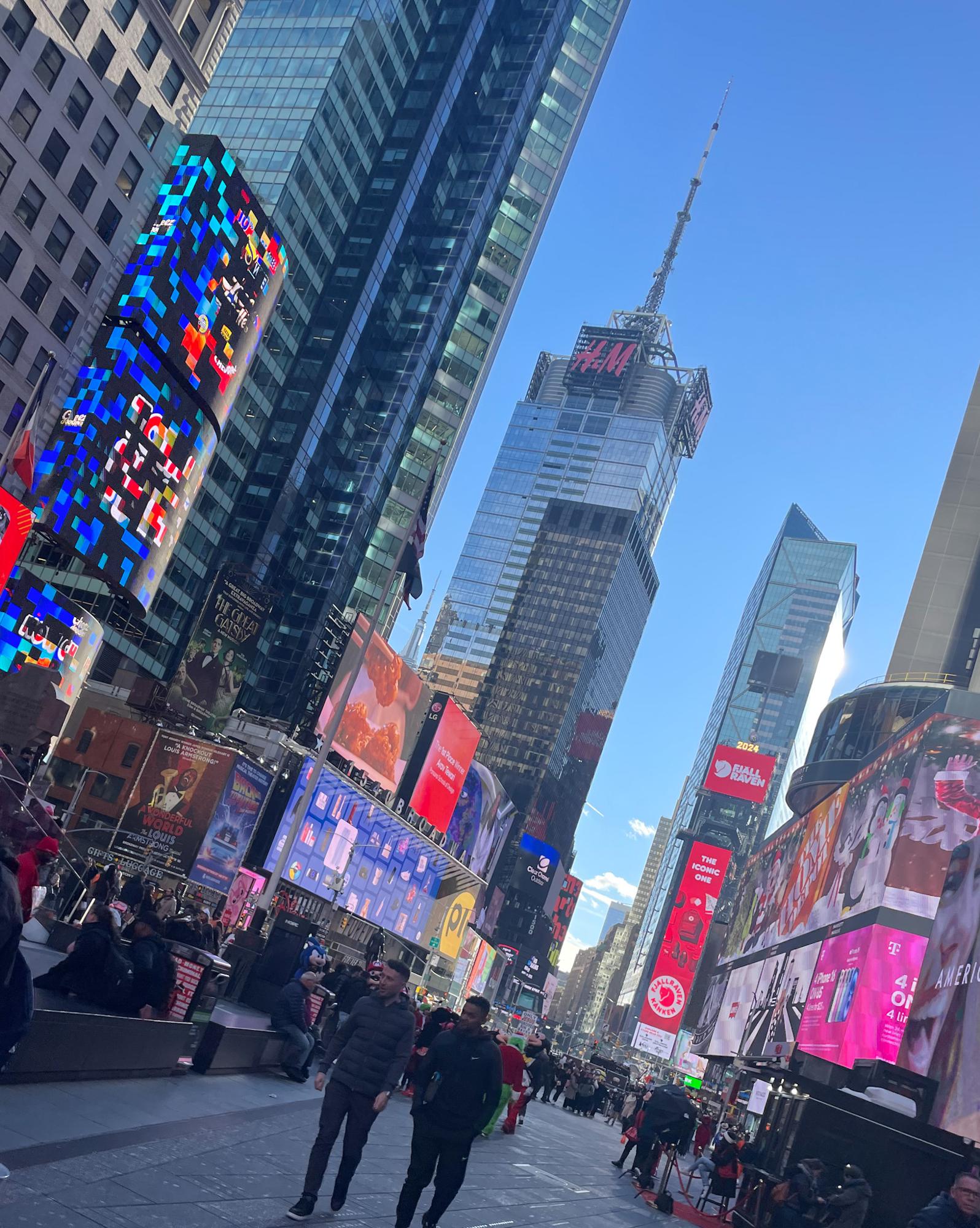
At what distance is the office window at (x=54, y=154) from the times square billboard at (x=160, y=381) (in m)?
4.53

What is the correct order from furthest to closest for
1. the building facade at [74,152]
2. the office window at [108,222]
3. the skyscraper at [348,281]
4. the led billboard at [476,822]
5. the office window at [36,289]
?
the skyscraper at [348,281]
the led billboard at [476,822]
the office window at [108,222]
the office window at [36,289]
the building facade at [74,152]

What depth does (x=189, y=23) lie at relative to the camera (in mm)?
56812

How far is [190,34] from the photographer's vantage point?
5703 cm

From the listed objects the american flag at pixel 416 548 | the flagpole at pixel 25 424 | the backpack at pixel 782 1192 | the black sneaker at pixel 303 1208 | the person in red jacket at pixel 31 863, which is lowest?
the black sneaker at pixel 303 1208

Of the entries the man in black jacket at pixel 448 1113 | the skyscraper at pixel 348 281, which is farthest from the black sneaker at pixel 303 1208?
the skyscraper at pixel 348 281

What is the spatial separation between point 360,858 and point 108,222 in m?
33.7

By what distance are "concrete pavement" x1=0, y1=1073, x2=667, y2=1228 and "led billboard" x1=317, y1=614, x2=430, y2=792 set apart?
37.5m

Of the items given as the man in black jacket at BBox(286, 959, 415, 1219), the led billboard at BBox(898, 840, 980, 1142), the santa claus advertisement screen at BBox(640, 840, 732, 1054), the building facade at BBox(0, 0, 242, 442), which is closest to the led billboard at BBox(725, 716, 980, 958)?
the led billboard at BBox(898, 840, 980, 1142)

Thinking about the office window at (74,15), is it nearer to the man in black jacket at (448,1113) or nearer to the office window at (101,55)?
the office window at (101,55)

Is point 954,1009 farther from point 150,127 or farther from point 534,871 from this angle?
point 534,871

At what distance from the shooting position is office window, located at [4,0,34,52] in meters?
45.8

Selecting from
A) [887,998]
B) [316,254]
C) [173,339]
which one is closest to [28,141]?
[173,339]

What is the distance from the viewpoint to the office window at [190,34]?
56531 millimetres

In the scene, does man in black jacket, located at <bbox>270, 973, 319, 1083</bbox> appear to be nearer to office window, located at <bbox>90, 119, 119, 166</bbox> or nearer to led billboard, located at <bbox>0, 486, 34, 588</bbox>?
led billboard, located at <bbox>0, 486, 34, 588</bbox>
